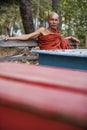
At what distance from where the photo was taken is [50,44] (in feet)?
17.0

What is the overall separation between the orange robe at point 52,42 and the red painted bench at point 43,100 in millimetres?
4351

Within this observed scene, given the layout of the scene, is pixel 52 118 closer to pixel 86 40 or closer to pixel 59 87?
pixel 59 87

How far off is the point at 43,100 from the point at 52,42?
461 cm

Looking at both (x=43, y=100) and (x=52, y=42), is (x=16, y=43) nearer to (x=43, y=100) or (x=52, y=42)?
(x=52, y=42)

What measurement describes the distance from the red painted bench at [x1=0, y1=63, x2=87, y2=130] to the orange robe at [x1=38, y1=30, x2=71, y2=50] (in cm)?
435

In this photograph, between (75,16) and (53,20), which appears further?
(75,16)

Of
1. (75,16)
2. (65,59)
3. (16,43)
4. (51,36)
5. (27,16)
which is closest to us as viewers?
(65,59)

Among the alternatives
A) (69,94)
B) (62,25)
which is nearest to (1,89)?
(69,94)

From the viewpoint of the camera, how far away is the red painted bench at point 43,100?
0.57 m

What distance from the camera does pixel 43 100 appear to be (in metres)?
0.61

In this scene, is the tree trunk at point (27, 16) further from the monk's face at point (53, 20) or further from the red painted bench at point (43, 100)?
the red painted bench at point (43, 100)

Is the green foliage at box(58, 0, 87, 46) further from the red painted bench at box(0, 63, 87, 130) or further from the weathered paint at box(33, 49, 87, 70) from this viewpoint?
the red painted bench at box(0, 63, 87, 130)

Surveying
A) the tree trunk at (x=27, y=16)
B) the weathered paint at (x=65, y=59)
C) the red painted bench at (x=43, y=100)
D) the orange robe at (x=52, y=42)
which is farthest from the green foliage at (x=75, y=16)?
the red painted bench at (x=43, y=100)

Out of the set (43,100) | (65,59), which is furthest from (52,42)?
(43,100)
